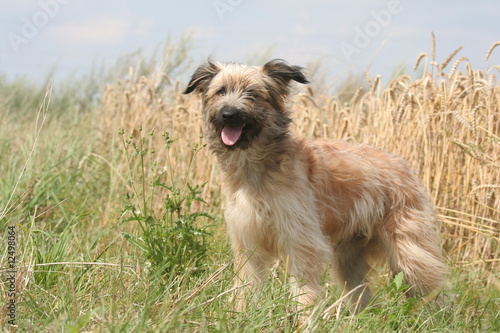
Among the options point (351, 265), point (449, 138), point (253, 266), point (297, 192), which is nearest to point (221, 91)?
point (297, 192)

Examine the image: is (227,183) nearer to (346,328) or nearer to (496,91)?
(346,328)

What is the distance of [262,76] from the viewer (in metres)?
4.34

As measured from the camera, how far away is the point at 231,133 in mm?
4086

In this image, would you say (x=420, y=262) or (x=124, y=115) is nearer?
(x=420, y=262)

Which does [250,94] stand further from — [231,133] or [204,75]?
[204,75]

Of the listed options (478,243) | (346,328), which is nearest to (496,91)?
(478,243)

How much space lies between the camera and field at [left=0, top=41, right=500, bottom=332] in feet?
10.5

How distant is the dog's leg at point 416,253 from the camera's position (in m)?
4.34

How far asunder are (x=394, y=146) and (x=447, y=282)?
2.04 meters

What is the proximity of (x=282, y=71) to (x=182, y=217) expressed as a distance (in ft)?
4.22

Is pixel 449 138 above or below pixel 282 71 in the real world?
below

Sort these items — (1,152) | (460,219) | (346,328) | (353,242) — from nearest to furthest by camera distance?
(346,328)
(353,242)
(460,219)
(1,152)

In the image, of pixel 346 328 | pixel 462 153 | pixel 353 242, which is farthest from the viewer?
pixel 462 153

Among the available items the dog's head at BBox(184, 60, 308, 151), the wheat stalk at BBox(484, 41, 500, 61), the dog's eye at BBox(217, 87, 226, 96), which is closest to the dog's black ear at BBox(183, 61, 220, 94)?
the dog's head at BBox(184, 60, 308, 151)
